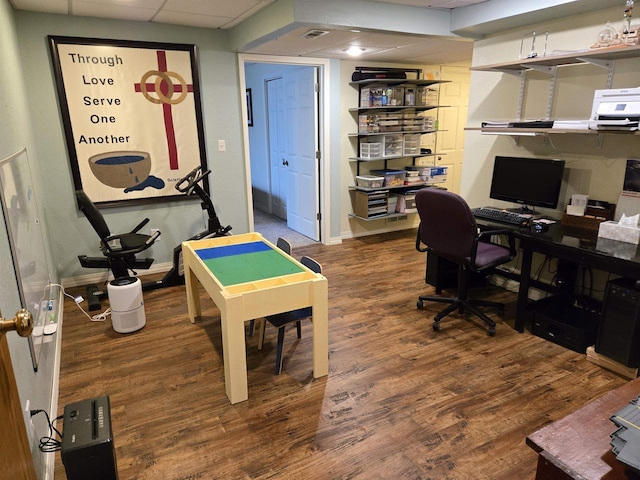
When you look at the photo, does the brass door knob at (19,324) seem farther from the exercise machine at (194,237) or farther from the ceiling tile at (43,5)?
the ceiling tile at (43,5)

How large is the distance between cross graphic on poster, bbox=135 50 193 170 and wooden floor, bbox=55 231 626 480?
5.34 feet

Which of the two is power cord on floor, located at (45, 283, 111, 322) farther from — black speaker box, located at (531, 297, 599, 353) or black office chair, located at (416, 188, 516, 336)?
black speaker box, located at (531, 297, 599, 353)

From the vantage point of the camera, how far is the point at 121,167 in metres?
3.92

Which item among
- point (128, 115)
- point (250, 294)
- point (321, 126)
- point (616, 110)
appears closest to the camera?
point (250, 294)

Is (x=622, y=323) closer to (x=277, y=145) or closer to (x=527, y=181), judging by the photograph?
(x=527, y=181)

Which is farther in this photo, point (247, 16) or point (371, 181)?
point (371, 181)

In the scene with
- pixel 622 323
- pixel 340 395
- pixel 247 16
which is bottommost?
pixel 340 395

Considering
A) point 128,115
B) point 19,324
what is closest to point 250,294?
point 19,324

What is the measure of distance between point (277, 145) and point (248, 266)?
3758mm

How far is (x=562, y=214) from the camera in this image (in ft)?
10.4

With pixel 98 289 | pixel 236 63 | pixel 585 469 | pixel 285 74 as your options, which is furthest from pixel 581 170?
pixel 98 289

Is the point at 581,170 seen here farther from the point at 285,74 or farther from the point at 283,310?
the point at 285,74

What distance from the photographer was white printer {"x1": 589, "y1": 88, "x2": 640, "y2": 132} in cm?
242

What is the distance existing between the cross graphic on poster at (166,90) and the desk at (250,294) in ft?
5.55
